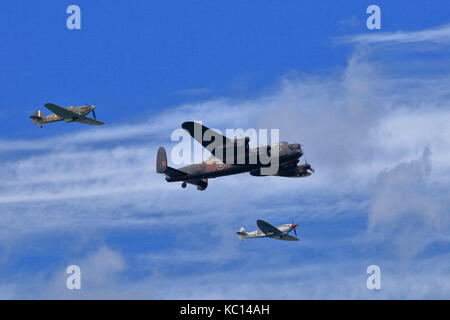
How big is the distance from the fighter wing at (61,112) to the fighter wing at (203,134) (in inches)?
886

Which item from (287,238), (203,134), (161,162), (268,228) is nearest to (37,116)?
(161,162)

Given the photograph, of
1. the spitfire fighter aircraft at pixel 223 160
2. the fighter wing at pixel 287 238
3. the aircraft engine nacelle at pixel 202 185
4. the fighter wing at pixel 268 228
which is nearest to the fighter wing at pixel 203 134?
the spitfire fighter aircraft at pixel 223 160

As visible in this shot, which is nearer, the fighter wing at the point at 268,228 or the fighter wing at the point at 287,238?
the fighter wing at the point at 268,228

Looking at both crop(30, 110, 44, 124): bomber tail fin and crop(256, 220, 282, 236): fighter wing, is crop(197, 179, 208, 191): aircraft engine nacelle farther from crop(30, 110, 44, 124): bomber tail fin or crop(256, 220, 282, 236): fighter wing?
crop(30, 110, 44, 124): bomber tail fin

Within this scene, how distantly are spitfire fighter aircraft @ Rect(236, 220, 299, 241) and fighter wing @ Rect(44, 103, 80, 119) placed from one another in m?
35.4

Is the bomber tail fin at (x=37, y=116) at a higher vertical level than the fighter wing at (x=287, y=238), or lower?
higher

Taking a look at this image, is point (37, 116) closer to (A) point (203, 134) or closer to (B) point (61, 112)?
(B) point (61, 112)

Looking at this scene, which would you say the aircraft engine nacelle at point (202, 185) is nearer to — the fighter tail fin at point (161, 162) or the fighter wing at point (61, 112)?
the fighter tail fin at point (161, 162)

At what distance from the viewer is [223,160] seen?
127 meters

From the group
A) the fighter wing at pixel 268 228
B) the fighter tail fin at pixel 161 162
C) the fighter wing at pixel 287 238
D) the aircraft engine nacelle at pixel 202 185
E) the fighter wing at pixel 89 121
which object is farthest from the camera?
the fighter wing at pixel 287 238

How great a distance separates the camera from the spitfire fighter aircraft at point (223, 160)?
412 ft

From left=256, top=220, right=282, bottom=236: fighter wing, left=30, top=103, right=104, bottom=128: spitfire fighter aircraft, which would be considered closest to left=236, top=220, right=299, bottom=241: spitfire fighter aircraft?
left=256, top=220, right=282, bottom=236: fighter wing
